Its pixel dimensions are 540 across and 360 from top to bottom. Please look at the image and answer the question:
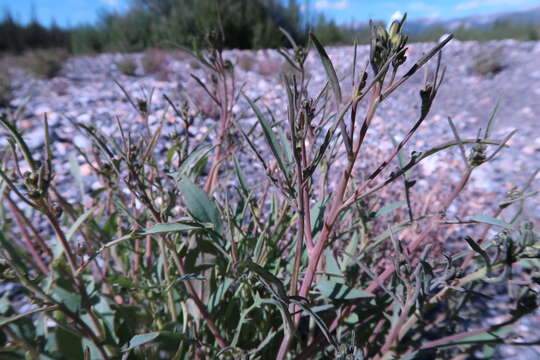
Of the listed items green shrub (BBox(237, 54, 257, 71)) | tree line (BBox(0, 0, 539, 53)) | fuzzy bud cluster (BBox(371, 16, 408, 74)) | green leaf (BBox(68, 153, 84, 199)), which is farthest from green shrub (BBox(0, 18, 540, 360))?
tree line (BBox(0, 0, 539, 53))

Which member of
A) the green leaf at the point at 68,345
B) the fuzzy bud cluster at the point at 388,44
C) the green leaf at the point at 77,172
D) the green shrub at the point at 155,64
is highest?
the green shrub at the point at 155,64

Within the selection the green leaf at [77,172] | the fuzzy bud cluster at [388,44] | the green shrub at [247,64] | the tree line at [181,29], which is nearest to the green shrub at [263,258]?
the fuzzy bud cluster at [388,44]

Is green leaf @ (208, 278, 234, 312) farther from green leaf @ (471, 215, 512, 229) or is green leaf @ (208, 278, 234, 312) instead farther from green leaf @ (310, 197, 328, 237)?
green leaf @ (471, 215, 512, 229)

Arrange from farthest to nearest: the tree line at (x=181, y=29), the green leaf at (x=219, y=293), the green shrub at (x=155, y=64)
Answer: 1. the tree line at (x=181, y=29)
2. the green shrub at (x=155, y=64)
3. the green leaf at (x=219, y=293)

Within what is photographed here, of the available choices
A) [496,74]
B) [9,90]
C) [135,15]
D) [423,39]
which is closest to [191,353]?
[9,90]

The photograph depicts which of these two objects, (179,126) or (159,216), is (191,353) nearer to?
(159,216)

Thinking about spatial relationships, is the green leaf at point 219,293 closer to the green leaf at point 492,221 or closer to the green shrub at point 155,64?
the green leaf at point 492,221
